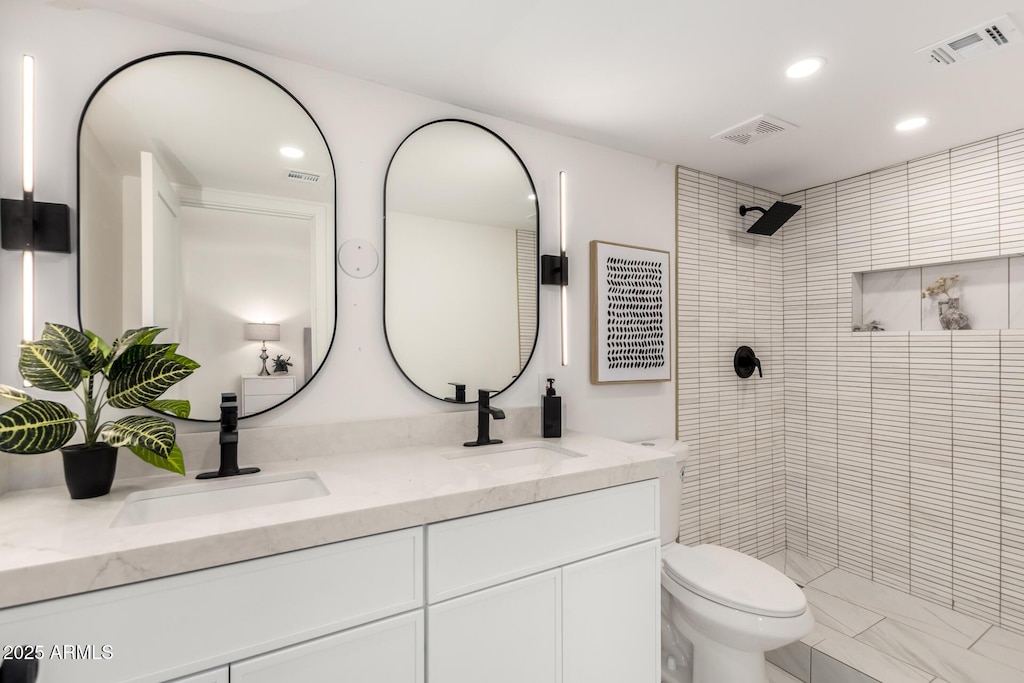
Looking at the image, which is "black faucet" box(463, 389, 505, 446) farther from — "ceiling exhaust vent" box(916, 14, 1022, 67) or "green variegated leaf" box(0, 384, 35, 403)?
"ceiling exhaust vent" box(916, 14, 1022, 67)

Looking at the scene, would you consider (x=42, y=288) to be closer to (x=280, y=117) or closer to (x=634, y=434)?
(x=280, y=117)

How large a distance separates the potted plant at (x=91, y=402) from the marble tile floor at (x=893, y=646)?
243 cm

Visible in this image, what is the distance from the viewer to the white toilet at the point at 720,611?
5.35 feet

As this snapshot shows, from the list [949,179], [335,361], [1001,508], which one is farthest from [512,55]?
[1001,508]

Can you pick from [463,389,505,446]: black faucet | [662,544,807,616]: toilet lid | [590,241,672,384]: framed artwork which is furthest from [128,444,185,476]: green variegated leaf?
[662,544,807,616]: toilet lid

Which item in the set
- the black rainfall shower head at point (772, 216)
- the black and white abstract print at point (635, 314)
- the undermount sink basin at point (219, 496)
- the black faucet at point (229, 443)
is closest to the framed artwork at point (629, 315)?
the black and white abstract print at point (635, 314)

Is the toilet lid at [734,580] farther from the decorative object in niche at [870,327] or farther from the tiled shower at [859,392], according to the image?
the decorative object in niche at [870,327]

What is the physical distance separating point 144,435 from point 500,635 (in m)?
0.99

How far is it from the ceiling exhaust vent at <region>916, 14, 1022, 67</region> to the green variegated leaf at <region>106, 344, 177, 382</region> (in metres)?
2.38

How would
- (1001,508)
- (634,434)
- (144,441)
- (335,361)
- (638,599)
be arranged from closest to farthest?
1. (144,441)
2. (638,599)
3. (335,361)
4. (1001,508)
5. (634,434)

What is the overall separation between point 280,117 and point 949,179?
2.94 m

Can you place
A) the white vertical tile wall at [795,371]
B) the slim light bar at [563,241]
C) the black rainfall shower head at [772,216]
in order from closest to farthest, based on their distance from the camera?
the slim light bar at [563,241], the black rainfall shower head at [772,216], the white vertical tile wall at [795,371]

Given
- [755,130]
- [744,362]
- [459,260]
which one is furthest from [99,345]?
[744,362]

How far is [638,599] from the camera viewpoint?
1.53 m
